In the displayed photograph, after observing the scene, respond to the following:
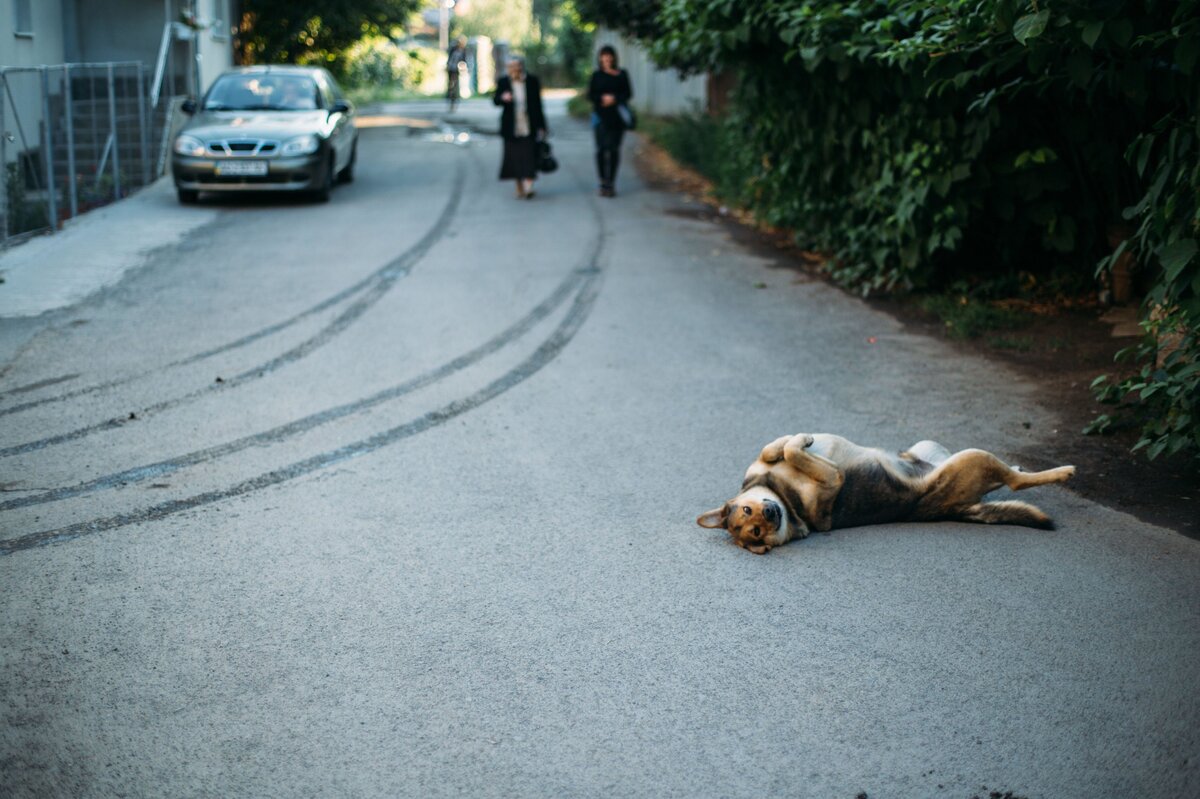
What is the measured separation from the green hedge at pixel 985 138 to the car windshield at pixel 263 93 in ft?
20.0

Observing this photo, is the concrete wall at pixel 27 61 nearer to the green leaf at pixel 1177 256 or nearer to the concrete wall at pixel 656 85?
the concrete wall at pixel 656 85

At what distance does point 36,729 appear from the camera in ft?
13.9

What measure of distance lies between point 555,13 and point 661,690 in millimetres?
58612

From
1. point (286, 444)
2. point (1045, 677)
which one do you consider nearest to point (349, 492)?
point (286, 444)

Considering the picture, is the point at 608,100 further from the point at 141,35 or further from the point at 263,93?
the point at 141,35

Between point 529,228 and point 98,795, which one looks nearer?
point 98,795

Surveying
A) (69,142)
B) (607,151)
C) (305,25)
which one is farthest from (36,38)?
(305,25)

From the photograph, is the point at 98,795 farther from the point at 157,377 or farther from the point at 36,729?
the point at 157,377

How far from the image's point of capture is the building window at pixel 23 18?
20.2 meters

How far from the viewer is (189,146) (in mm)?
17312

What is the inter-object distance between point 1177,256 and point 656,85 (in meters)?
28.4

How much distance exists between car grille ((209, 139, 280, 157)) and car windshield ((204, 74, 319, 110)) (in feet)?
4.54

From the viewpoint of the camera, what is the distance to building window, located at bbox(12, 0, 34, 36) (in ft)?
66.4

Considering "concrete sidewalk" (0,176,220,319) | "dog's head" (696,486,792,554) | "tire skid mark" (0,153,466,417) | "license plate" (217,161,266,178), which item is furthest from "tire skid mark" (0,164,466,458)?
"dog's head" (696,486,792,554)
